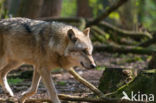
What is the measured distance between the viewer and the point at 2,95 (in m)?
7.17

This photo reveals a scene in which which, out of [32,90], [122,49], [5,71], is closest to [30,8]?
[5,71]

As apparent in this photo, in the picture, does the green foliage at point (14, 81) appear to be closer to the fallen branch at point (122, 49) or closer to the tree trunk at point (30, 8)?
the tree trunk at point (30, 8)

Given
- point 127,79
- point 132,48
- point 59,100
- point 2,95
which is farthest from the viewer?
point 132,48

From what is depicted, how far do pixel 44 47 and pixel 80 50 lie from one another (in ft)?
2.62

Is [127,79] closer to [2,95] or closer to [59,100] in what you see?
[59,100]

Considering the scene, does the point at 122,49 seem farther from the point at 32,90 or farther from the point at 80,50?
the point at 80,50

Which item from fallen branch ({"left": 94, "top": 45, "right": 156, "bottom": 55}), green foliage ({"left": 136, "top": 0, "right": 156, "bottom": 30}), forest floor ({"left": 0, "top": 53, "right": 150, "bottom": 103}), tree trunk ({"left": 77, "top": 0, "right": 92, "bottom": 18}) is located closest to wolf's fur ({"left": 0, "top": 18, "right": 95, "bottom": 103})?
forest floor ({"left": 0, "top": 53, "right": 150, "bottom": 103})

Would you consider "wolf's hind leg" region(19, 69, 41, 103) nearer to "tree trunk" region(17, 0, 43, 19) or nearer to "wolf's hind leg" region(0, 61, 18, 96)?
"wolf's hind leg" region(0, 61, 18, 96)

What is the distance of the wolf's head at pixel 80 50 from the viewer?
5676 millimetres

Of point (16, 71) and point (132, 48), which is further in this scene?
point (132, 48)

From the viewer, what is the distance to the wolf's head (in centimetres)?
568

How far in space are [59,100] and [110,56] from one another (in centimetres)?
857

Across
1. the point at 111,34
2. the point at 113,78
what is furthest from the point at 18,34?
the point at 111,34

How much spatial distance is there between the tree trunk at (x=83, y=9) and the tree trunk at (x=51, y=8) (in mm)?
7955
